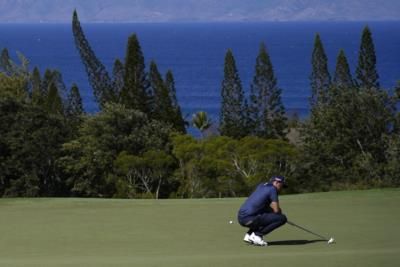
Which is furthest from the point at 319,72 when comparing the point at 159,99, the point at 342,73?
the point at 159,99

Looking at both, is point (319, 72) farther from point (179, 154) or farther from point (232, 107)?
point (179, 154)

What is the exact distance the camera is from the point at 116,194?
168ft

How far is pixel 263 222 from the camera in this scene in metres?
13.3

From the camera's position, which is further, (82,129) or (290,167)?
(82,129)

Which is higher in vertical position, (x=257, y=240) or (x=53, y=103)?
(x=257, y=240)

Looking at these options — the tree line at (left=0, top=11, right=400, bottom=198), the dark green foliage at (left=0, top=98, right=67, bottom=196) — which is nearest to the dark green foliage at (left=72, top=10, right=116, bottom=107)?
the tree line at (left=0, top=11, right=400, bottom=198)

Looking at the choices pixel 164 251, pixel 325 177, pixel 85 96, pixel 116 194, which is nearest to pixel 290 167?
pixel 325 177

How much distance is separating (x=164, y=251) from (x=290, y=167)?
4020 centimetres

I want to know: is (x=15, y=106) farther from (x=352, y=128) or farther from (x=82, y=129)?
(x=352, y=128)

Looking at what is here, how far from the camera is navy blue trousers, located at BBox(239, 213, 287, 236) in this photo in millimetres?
13258

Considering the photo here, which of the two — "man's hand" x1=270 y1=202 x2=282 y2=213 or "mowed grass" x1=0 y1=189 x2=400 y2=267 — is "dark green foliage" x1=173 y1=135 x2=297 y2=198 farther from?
"man's hand" x1=270 y1=202 x2=282 y2=213

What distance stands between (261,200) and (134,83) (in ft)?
192

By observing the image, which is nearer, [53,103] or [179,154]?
[179,154]

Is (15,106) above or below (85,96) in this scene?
above
